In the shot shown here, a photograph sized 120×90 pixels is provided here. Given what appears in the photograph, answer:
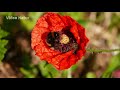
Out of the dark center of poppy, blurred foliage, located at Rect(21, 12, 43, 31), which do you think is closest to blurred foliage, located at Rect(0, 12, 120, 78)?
blurred foliage, located at Rect(21, 12, 43, 31)

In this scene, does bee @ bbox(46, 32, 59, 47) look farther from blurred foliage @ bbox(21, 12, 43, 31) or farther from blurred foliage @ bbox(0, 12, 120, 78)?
blurred foliage @ bbox(21, 12, 43, 31)

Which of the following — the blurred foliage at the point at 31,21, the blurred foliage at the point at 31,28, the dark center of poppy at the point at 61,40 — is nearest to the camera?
the dark center of poppy at the point at 61,40

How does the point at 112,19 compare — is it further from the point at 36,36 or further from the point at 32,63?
the point at 36,36

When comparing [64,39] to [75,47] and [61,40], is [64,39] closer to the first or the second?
[61,40]

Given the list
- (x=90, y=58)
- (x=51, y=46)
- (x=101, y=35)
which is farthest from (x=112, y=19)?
(x=51, y=46)

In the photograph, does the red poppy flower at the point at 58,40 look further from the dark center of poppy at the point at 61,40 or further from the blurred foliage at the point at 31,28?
the blurred foliage at the point at 31,28

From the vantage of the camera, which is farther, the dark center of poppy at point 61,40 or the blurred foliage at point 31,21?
→ the blurred foliage at point 31,21

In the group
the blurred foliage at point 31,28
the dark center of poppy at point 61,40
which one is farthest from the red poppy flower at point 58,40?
the blurred foliage at point 31,28
